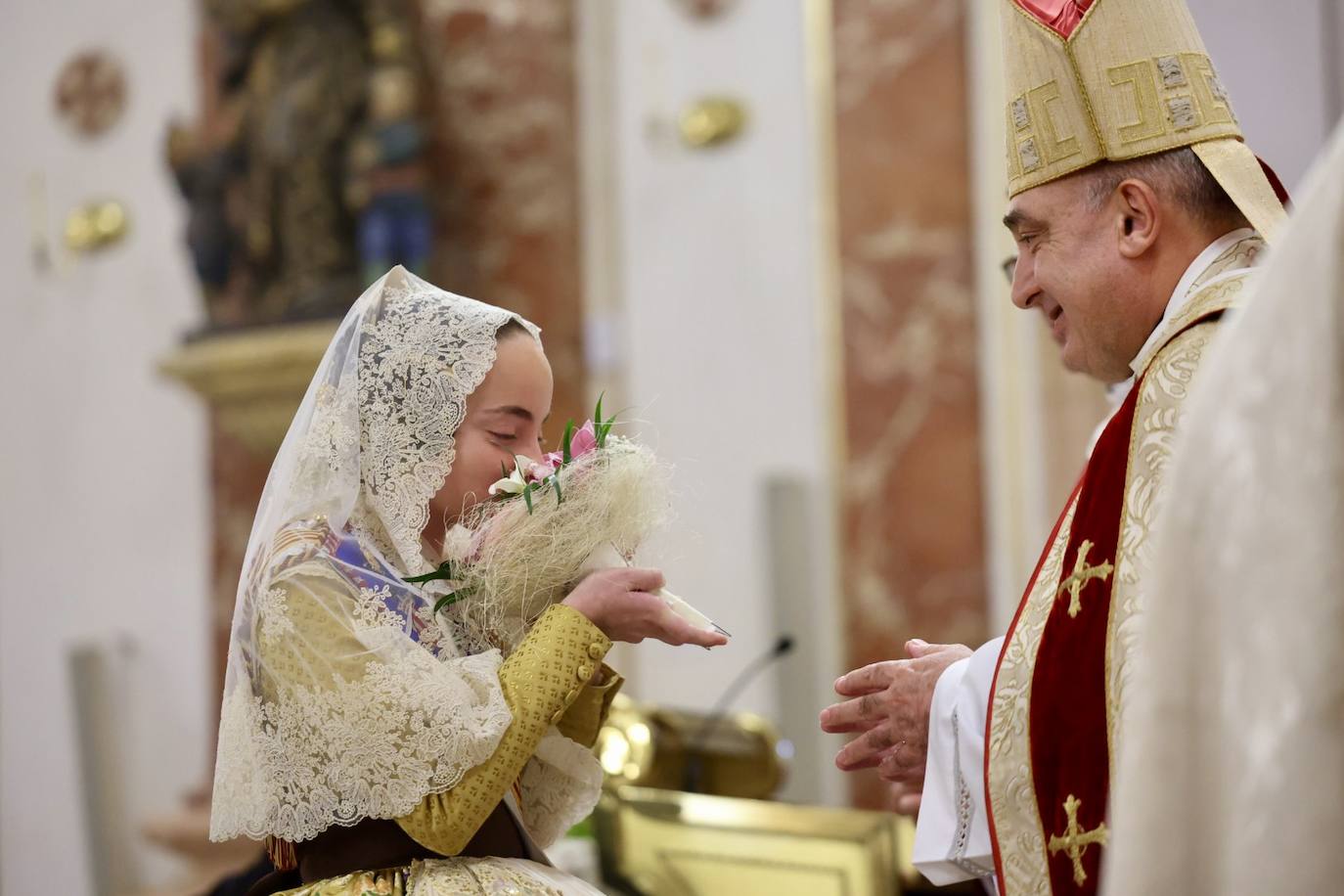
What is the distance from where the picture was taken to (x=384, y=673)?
2186mm

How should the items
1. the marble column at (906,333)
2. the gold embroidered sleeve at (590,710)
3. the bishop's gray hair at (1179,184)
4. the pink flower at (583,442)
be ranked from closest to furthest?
the bishop's gray hair at (1179,184), the pink flower at (583,442), the gold embroidered sleeve at (590,710), the marble column at (906,333)

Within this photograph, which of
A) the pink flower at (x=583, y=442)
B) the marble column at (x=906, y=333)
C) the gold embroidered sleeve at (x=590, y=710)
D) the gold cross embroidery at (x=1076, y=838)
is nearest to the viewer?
the gold cross embroidery at (x=1076, y=838)

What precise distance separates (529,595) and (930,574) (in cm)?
421

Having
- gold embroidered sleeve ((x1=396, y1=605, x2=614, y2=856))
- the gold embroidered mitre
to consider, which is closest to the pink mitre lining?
the gold embroidered mitre

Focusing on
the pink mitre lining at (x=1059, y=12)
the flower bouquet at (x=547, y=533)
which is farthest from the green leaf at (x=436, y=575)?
the pink mitre lining at (x=1059, y=12)

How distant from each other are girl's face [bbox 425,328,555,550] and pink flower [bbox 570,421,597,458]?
0.08m

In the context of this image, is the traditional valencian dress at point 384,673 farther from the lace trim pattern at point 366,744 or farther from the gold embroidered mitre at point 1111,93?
the gold embroidered mitre at point 1111,93

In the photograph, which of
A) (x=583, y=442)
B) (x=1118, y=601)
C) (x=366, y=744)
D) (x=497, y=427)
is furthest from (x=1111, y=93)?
(x=366, y=744)

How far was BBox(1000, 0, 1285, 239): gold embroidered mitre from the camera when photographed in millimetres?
2301

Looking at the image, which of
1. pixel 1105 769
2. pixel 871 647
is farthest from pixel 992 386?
pixel 1105 769

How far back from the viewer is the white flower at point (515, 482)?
233cm

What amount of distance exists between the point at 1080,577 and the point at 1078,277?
18.6 inches

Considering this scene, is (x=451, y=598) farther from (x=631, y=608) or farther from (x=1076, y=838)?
(x=1076, y=838)

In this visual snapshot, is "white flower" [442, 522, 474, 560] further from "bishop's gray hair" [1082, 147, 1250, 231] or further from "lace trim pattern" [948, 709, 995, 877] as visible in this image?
"bishop's gray hair" [1082, 147, 1250, 231]
